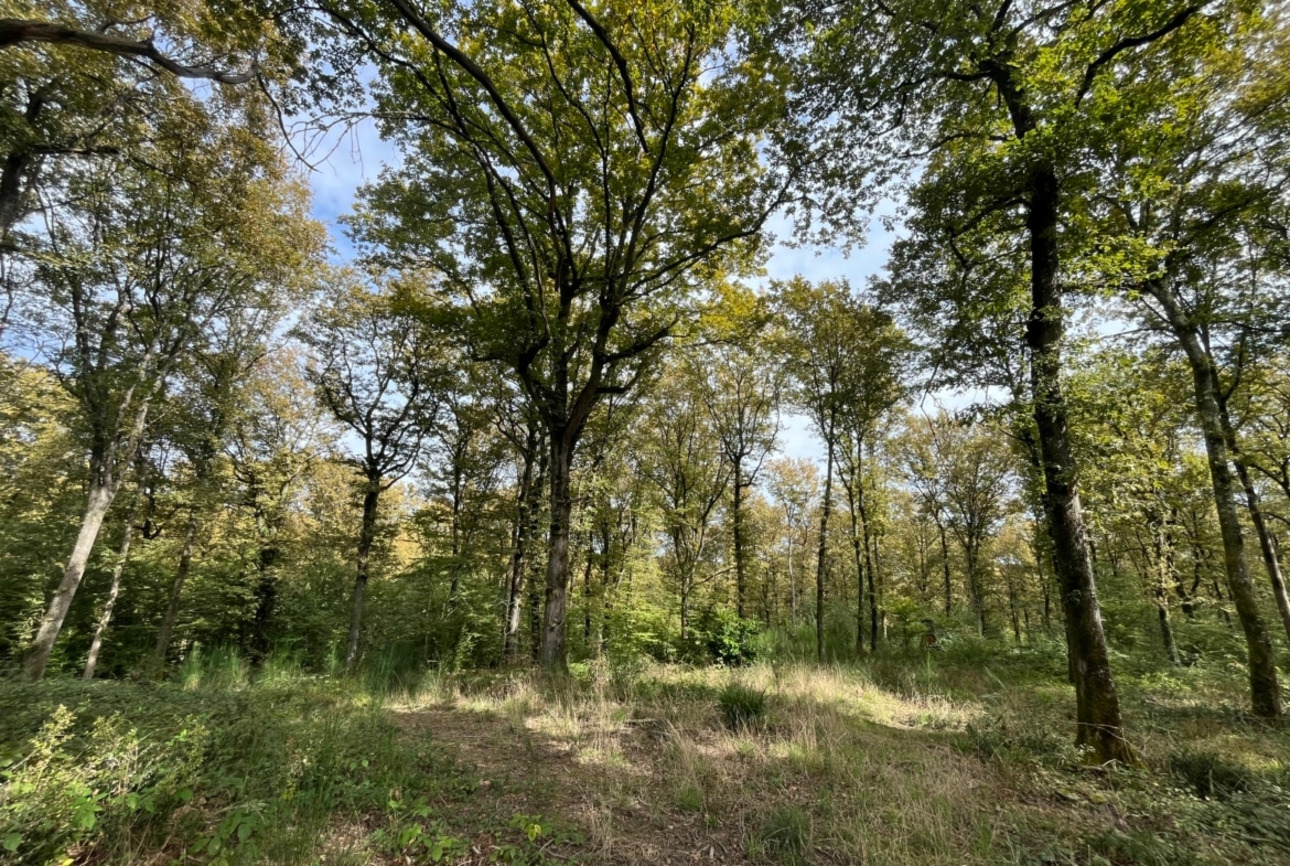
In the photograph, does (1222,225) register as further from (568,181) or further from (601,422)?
(601,422)

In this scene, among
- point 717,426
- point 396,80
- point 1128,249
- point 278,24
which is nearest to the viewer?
point 278,24

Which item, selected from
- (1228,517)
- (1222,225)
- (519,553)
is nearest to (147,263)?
(519,553)

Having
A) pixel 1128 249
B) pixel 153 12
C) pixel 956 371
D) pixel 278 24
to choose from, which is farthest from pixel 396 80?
pixel 1128 249

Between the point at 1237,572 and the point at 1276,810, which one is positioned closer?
the point at 1276,810

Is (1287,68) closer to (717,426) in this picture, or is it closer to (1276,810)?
(1276,810)

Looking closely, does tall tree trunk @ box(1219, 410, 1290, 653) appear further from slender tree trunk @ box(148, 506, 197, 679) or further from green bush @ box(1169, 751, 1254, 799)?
slender tree trunk @ box(148, 506, 197, 679)

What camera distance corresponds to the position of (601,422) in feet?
48.6

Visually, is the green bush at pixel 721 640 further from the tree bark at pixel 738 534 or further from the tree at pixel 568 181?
the tree at pixel 568 181

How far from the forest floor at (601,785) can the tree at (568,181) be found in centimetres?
381

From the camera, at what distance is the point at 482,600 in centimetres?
1366

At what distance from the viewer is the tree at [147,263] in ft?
26.5

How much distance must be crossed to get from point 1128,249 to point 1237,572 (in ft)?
20.2

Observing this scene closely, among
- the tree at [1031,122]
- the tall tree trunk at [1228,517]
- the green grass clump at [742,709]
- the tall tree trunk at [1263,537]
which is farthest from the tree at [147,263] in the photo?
the tall tree trunk at [1263,537]

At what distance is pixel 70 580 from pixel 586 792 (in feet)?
37.1
